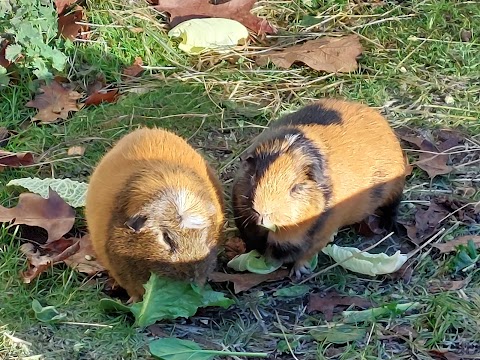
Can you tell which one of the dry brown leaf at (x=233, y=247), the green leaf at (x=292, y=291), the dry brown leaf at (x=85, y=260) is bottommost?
the dry brown leaf at (x=233, y=247)

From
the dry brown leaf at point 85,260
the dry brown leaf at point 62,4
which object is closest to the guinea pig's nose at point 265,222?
the dry brown leaf at point 85,260

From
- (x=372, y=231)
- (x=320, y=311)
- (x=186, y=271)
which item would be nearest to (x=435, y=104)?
(x=372, y=231)

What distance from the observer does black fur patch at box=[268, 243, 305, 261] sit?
396cm

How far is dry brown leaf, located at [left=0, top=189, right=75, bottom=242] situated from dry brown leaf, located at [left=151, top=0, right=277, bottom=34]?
2275 mm

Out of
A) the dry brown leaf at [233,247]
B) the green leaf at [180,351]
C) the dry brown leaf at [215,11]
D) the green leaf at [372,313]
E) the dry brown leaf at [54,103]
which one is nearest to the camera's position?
the green leaf at [180,351]

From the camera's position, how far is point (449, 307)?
3.79 metres

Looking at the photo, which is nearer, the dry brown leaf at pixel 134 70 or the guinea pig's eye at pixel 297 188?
the guinea pig's eye at pixel 297 188

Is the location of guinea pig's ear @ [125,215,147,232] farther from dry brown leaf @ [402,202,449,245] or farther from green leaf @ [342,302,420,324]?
dry brown leaf @ [402,202,449,245]

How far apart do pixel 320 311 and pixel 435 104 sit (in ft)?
7.36

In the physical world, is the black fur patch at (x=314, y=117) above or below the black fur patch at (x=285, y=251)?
above

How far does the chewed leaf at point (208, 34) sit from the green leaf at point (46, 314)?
9.04 feet

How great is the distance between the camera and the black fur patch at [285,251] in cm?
396

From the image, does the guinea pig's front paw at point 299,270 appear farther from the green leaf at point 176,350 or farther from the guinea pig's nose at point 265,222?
the green leaf at point 176,350

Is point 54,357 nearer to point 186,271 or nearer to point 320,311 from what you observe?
point 186,271
